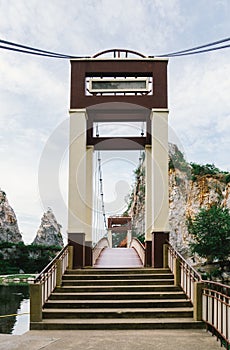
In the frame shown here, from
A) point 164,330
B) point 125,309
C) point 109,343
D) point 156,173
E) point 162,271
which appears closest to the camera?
point 109,343

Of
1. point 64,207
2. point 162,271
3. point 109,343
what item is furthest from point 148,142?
point 109,343

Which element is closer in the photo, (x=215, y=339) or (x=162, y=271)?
(x=215, y=339)

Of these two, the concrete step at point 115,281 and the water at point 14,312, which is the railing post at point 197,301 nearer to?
the concrete step at point 115,281

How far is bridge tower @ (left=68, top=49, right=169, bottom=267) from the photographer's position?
1062 cm

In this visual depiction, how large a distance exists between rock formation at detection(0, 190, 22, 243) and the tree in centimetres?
2316

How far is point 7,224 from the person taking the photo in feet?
164

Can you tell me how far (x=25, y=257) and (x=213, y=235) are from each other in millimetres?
17008

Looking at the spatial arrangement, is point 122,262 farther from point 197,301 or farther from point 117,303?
point 197,301

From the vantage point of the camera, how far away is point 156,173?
10891 mm

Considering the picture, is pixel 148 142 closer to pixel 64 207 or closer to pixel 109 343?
pixel 64 207

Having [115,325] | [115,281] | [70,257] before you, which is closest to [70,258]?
[70,257]

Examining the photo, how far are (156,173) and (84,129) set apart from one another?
6.55ft

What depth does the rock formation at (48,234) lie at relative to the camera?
53.6 m

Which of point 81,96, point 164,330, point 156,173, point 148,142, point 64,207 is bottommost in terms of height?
point 164,330
